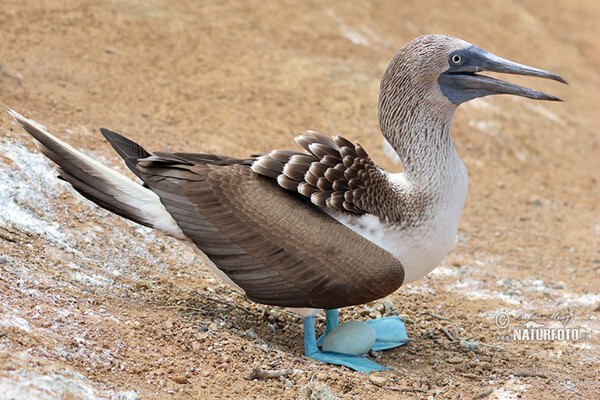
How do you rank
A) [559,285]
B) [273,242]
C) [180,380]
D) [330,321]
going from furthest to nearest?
[559,285] → [330,321] → [273,242] → [180,380]

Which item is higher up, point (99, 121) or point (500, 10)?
point (500, 10)

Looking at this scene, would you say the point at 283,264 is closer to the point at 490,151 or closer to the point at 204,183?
the point at 204,183

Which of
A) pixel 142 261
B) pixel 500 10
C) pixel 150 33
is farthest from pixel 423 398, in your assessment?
pixel 500 10

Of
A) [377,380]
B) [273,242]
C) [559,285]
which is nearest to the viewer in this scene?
[377,380]

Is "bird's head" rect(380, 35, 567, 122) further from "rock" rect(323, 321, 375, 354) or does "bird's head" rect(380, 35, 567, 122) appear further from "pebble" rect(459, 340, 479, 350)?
"pebble" rect(459, 340, 479, 350)

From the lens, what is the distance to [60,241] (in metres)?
5.66

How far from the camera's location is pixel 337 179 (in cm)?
491

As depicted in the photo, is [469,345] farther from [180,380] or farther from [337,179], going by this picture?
[180,380]

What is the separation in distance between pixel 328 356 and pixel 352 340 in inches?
8.9

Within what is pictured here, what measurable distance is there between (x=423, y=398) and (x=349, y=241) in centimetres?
112

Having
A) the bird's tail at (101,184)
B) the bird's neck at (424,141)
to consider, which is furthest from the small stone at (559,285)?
the bird's tail at (101,184)

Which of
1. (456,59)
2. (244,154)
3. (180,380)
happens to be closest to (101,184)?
(180,380)

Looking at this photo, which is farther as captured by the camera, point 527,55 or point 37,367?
point 527,55

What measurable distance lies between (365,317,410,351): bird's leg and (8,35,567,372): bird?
0.07ft
